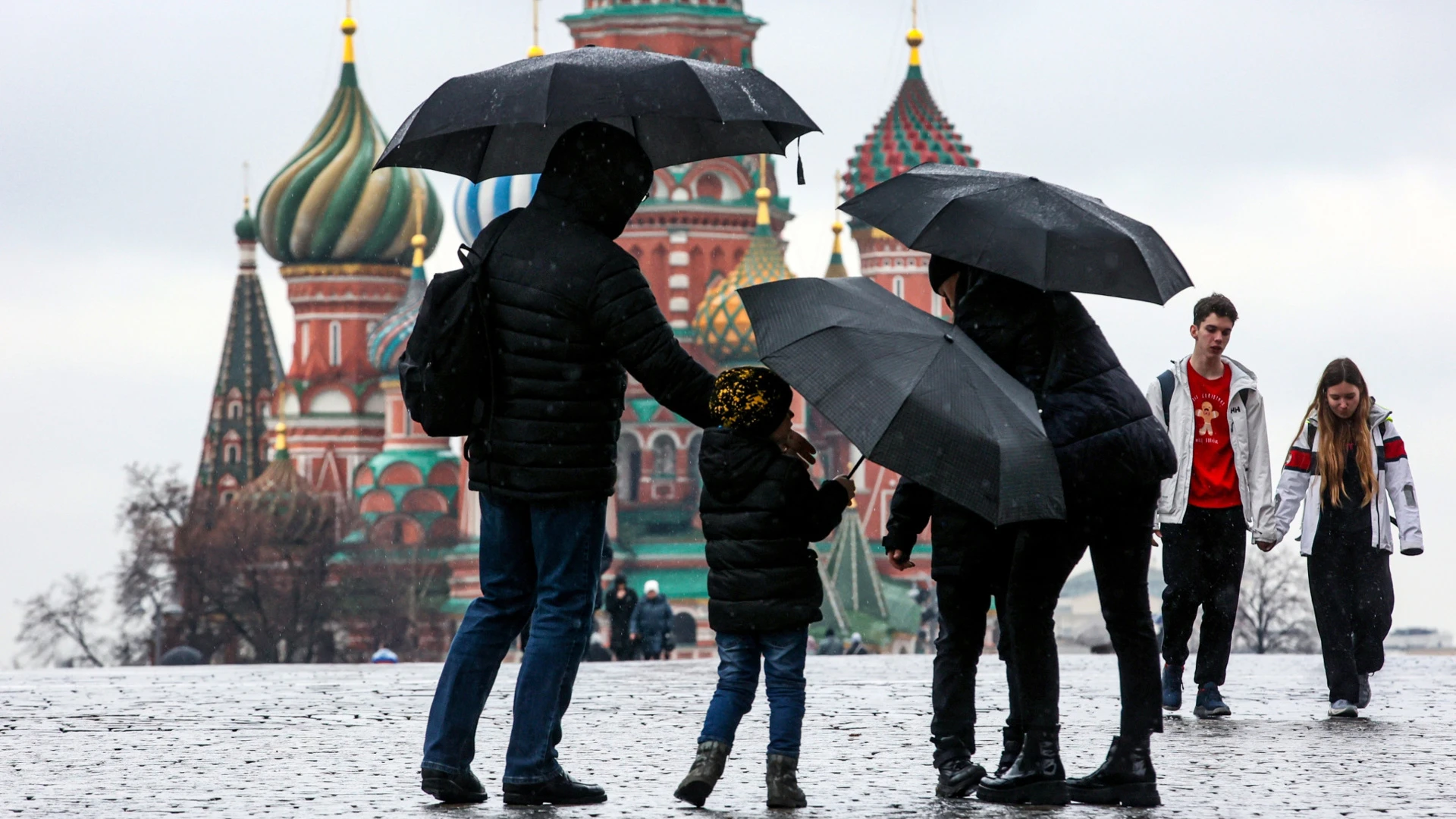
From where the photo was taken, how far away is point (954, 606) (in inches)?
281

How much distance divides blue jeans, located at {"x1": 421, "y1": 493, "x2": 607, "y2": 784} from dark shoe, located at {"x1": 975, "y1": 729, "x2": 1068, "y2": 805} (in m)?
1.07

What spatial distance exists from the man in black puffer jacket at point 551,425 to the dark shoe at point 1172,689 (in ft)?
11.4

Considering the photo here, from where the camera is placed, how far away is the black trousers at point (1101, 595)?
6766mm

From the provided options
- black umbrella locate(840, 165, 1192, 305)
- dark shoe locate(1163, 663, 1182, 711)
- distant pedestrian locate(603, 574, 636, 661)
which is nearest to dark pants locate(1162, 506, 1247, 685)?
dark shoe locate(1163, 663, 1182, 711)

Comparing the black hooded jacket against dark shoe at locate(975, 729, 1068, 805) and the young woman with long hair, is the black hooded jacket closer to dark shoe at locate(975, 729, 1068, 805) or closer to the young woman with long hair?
dark shoe at locate(975, 729, 1068, 805)

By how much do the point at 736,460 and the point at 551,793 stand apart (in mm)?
919

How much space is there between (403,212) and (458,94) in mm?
74391

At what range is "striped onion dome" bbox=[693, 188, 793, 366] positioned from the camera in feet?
232

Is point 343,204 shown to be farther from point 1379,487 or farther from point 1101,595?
point 1101,595

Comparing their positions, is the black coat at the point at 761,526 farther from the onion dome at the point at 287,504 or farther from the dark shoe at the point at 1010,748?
the onion dome at the point at 287,504

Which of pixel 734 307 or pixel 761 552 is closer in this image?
pixel 761 552

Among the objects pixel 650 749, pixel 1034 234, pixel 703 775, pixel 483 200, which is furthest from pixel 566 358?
pixel 483 200

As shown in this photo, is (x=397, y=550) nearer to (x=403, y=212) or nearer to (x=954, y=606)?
(x=403, y=212)

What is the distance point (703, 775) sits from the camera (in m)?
6.73
